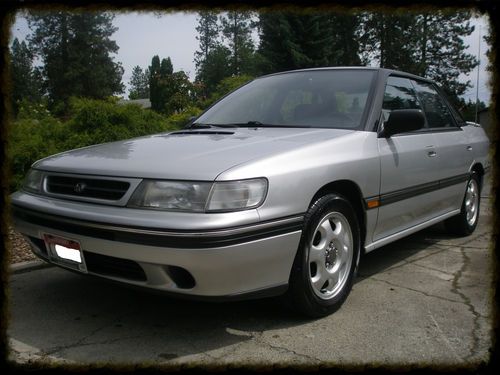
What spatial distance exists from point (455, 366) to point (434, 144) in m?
2.15

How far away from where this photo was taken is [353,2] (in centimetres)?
251

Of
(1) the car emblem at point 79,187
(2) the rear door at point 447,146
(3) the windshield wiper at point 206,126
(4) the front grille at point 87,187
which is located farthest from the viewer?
(2) the rear door at point 447,146

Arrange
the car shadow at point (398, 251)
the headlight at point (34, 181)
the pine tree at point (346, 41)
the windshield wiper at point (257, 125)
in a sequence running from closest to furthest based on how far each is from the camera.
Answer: the headlight at point (34, 181), the windshield wiper at point (257, 125), the car shadow at point (398, 251), the pine tree at point (346, 41)

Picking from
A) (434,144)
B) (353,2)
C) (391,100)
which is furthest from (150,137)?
(434,144)

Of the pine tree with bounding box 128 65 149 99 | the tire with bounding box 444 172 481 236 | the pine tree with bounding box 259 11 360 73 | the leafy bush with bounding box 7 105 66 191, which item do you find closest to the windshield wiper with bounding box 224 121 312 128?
the tire with bounding box 444 172 481 236

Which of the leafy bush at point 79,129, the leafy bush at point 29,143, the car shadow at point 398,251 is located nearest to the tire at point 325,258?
the car shadow at point 398,251

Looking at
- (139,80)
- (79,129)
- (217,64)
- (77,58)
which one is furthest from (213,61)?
(139,80)

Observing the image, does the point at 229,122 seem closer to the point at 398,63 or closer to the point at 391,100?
the point at 391,100

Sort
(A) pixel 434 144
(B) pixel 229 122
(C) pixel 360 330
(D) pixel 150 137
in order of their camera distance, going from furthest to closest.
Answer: (A) pixel 434 144 → (B) pixel 229 122 → (D) pixel 150 137 → (C) pixel 360 330

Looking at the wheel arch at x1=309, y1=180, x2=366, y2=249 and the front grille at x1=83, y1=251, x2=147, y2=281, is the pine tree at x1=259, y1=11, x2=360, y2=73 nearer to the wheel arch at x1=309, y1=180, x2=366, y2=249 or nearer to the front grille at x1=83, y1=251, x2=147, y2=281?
the wheel arch at x1=309, y1=180, x2=366, y2=249

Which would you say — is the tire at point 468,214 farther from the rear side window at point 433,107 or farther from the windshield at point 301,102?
the windshield at point 301,102

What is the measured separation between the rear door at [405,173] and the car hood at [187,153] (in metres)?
0.45

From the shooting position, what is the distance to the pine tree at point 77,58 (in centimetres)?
3375

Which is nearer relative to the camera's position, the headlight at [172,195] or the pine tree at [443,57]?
the headlight at [172,195]
